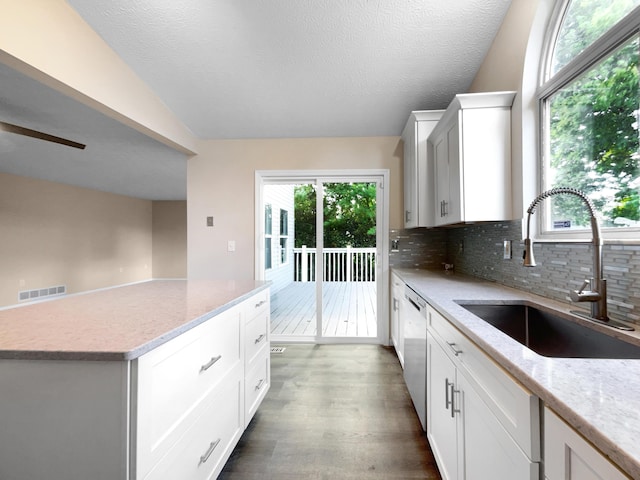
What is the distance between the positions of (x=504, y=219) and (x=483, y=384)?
134 cm

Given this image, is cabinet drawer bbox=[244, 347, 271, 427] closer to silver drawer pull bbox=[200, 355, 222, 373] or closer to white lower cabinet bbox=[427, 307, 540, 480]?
silver drawer pull bbox=[200, 355, 222, 373]

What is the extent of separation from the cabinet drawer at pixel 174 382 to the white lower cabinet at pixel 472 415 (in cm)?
102

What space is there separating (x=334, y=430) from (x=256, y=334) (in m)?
0.78

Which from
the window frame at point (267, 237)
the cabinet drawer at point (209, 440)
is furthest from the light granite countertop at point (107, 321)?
the window frame at point (267, 237)

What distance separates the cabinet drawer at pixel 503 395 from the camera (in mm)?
685

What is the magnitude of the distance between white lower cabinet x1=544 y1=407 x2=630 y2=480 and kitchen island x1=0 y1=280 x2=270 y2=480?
3.41 ft

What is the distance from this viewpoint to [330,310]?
15.4 ft

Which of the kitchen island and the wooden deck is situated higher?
the kitchen island

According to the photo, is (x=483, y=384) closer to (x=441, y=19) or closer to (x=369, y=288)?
(x=441, y=19)

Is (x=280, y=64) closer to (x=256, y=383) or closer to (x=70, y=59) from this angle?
(x=70, y=59)

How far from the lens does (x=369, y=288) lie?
234 inches

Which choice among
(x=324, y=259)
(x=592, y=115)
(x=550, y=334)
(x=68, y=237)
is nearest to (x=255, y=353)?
(x=550, y=334)

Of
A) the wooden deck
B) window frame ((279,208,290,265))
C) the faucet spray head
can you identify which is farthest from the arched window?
window frame ((279,208,290,265))

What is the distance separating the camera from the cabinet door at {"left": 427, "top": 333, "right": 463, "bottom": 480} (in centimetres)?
121
